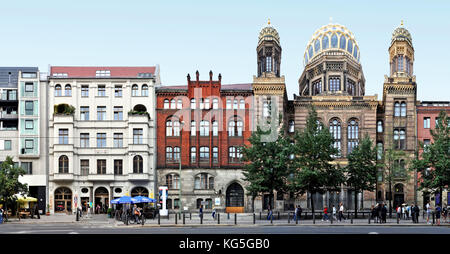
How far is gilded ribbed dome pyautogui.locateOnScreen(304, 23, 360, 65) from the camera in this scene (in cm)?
8588

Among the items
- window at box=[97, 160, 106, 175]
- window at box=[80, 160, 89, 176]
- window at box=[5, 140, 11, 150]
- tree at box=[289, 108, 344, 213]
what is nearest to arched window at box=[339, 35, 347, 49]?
tree at box=[289, 108, 344, 213]

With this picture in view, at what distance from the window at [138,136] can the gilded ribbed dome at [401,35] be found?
3717 cm

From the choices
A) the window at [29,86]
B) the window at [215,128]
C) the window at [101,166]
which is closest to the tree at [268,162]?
the window at [215,128]

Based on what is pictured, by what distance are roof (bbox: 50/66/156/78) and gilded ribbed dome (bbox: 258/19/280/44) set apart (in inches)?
603

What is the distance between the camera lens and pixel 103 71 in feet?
243

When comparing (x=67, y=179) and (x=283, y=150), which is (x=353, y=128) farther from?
(x=67, y=179)

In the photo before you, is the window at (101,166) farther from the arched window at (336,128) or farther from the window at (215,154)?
the arched window at (336,128)

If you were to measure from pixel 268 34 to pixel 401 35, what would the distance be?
61.0 feet

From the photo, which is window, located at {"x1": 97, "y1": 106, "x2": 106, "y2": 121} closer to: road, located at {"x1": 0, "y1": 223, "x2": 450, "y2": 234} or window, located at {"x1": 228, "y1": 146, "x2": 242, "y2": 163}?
window, located at {"x1": 228, "y1": 146, "x2": 242, "y2": 163}

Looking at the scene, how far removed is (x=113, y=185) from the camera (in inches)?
2827
